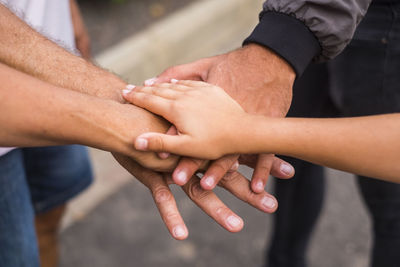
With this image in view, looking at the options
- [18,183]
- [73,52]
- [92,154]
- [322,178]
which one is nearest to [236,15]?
[92,154]

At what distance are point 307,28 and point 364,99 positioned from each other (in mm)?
416

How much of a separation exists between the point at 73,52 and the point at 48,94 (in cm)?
60

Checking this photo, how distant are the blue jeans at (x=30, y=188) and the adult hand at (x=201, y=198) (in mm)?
424

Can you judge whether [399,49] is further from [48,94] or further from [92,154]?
[92,154]

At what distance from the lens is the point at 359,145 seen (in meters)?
1.48

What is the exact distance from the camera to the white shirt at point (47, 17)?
74.1 inches

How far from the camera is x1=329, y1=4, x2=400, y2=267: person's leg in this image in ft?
6.10

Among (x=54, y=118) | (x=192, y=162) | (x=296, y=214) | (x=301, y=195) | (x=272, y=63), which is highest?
(x=54, y=118)

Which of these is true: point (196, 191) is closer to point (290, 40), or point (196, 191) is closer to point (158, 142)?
point (158, 142)


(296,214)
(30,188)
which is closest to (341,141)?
(296,214)

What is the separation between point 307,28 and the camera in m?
1.80

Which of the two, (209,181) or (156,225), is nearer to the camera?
(209,181)

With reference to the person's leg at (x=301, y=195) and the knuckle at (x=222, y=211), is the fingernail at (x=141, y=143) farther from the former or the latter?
the person's leg at (x=301, y=195)

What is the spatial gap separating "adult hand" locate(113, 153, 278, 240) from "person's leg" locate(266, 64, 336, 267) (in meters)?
0.48
